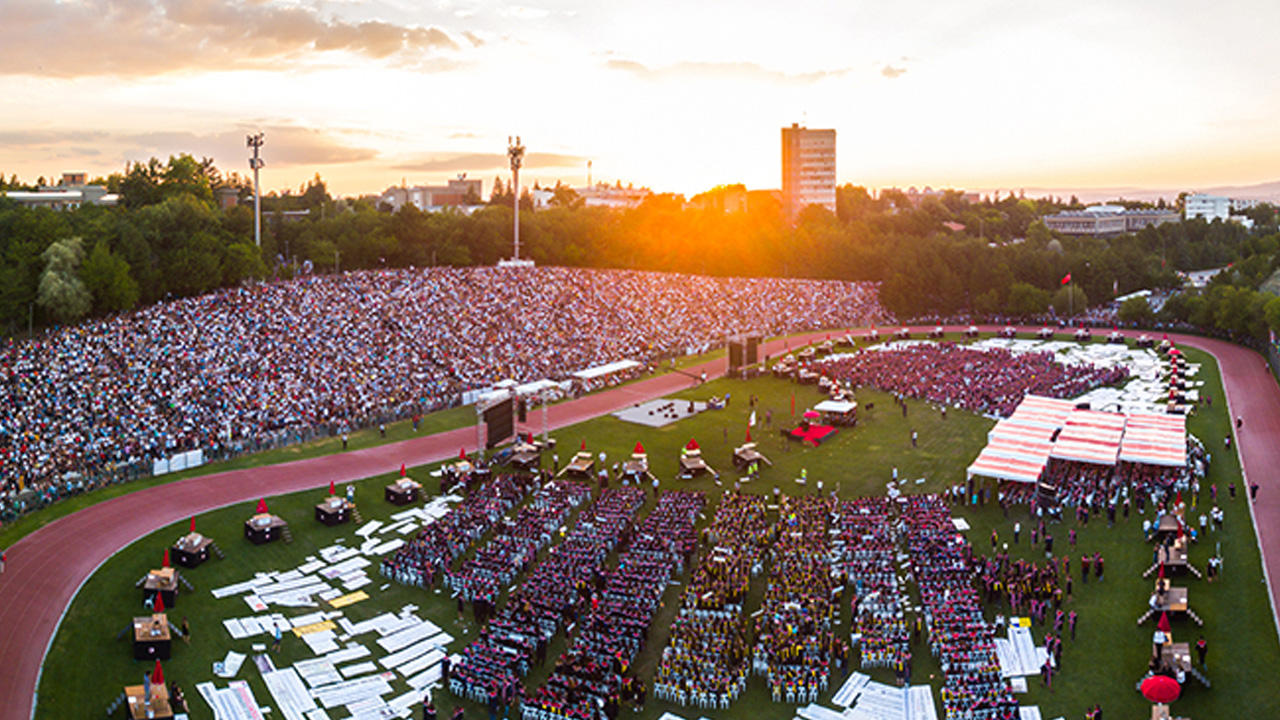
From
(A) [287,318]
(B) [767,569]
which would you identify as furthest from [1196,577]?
(A) [287,318]

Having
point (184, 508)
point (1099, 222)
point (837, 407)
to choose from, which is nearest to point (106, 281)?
point (184, 508)

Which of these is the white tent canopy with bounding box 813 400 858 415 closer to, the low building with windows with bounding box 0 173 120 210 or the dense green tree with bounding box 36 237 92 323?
the dense green tree with bounding box 36 237 92 323

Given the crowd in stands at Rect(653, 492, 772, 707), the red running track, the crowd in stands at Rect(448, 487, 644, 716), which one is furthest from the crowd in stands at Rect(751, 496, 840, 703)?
the red running track

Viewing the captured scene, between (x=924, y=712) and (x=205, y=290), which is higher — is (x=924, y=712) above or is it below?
below

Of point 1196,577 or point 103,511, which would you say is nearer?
point 1196,577

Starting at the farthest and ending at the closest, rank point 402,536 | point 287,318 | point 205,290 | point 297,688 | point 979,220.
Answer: point 979,220 → point 205,290 → point 287,318 → point 402,536 → point 297,688

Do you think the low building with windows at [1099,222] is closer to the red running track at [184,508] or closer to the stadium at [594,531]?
the stadium at [594,531]

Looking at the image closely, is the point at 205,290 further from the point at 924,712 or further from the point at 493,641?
the point at 924,712
